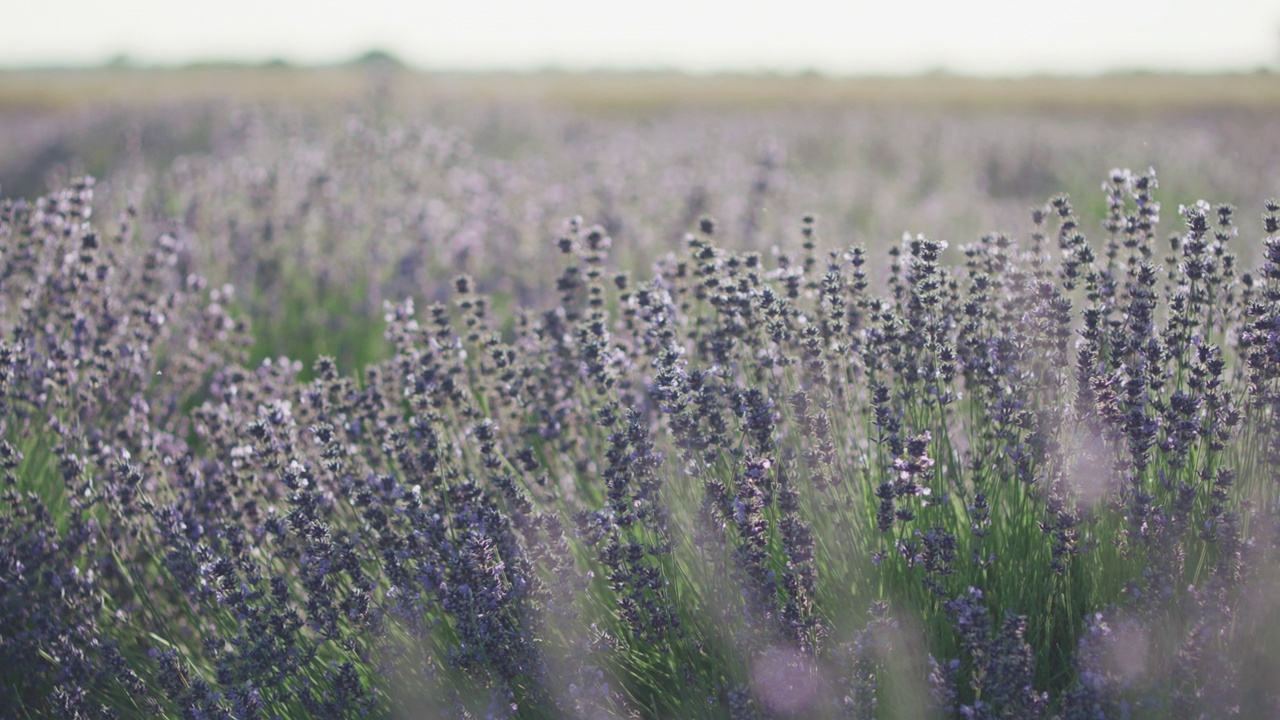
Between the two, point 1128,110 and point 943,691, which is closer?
point 943,691

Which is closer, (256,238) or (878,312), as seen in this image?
(878,312)

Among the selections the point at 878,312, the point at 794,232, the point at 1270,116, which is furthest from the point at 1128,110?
the point at 878,312

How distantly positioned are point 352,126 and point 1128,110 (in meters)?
26.5

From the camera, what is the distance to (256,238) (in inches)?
261

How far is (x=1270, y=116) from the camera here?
18.6m

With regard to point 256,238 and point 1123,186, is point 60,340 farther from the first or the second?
point 1123,186

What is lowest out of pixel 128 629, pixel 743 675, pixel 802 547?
pixel 128 629

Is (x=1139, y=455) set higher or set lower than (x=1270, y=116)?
lower

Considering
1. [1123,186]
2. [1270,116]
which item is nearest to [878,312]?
[1123,186]

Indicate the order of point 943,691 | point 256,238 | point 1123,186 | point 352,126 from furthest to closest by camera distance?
point 352,126
point 256,238
point 1123,186
point 943,691

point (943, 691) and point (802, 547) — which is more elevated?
point (802, 547)

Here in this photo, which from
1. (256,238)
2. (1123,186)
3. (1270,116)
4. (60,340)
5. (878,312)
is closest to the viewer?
(878,312)

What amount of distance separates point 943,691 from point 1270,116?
20996 mm

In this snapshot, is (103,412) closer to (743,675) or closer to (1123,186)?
(743,675)
